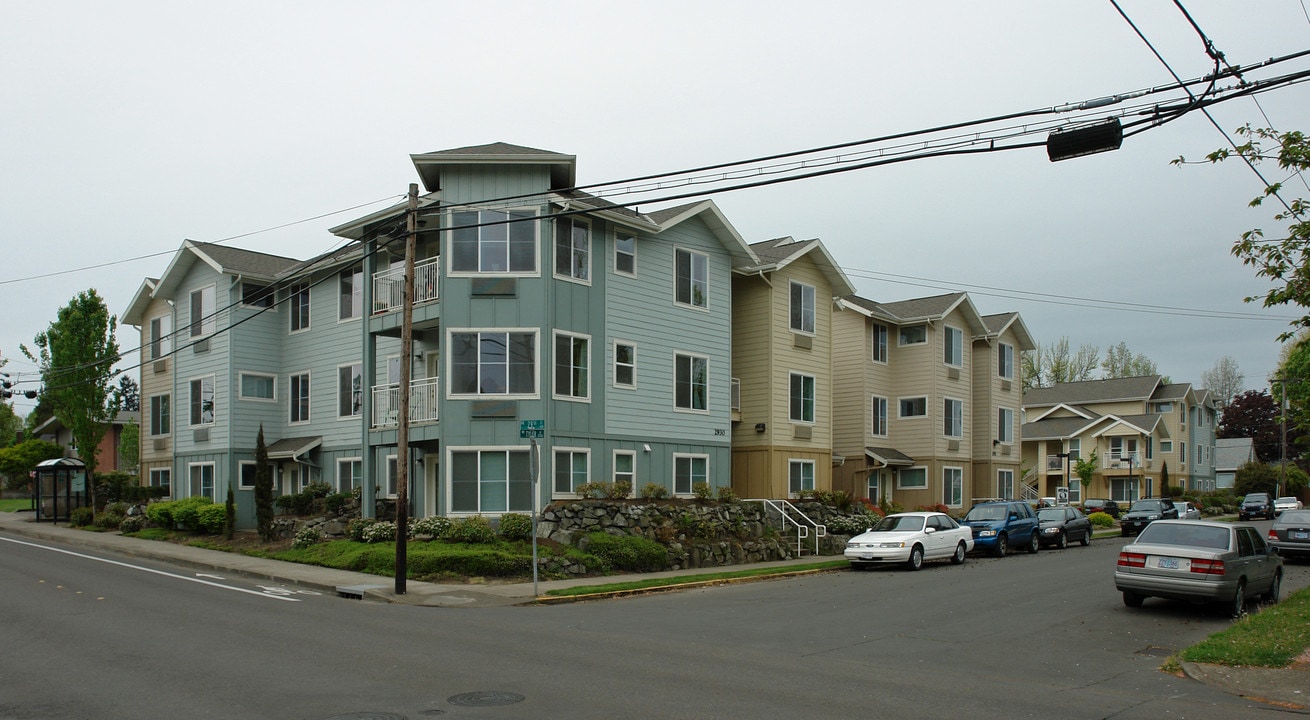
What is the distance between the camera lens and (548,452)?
26.8 metres

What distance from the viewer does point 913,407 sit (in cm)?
4450

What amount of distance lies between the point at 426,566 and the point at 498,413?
5264 millimetres

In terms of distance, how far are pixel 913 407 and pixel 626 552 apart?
23.4m

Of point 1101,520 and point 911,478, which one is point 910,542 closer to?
point 911,478

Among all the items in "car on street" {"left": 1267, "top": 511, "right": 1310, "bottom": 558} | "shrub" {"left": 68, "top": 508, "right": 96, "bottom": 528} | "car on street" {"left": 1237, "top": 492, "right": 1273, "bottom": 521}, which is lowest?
"car on street" {"left": 1237, "top": 492, "right": 1273, "bottom": 521}

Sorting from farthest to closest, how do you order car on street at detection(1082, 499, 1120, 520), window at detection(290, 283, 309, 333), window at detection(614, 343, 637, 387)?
car on street at detection(1082, 499, 1120, 520)
window at detection(290, 283, 309, 333)
window at detection(614, 343, 637, 387)

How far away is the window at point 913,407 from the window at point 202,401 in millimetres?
28307

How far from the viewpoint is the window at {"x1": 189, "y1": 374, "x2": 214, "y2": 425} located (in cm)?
3662

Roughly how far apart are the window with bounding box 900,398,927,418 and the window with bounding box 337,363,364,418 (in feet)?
78.0

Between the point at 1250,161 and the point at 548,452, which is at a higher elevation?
the point at 1250,161

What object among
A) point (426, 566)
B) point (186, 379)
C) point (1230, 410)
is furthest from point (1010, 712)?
point (1230, 410)

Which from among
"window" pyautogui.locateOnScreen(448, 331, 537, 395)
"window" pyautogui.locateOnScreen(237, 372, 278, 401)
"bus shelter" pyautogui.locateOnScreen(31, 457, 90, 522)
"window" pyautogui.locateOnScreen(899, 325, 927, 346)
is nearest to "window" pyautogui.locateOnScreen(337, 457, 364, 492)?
"window" pyautogui.locateOnScreen(237, 372, 278, 401)

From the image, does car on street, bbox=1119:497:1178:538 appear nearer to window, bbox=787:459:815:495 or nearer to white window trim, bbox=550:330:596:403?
window, bbox=787:459:815:495

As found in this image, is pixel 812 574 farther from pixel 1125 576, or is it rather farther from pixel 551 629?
pixel 551 629
